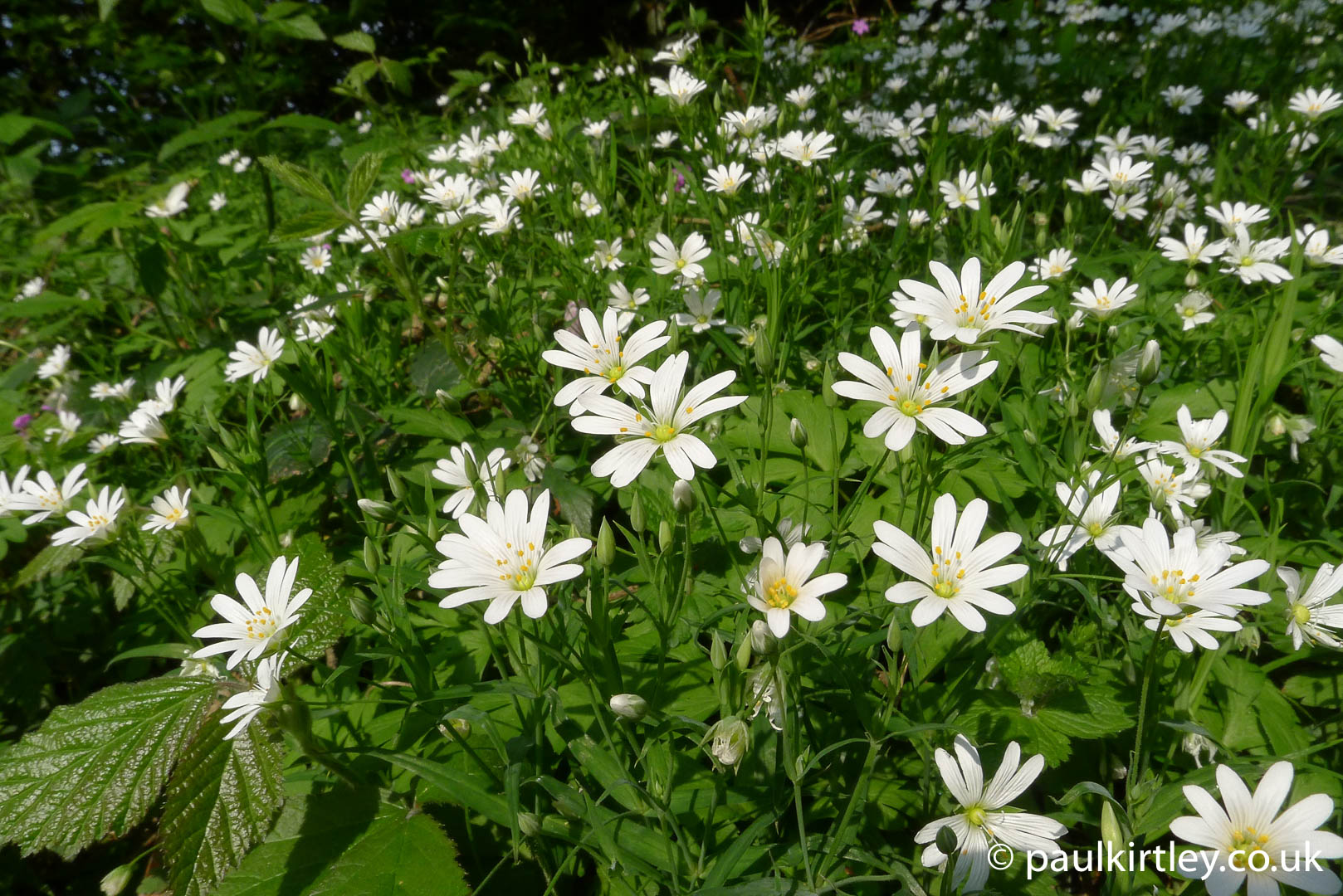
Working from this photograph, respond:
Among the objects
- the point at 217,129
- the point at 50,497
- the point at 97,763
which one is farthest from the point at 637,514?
the point at 217,129

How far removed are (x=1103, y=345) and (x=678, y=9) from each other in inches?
343

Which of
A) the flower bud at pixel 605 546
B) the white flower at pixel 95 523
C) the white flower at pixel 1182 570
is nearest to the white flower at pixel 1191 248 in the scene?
the white flower at pixel 1182 570

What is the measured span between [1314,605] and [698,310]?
77.1 inches

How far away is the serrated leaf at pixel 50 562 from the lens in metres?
2.46

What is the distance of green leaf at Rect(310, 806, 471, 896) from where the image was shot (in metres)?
1.50

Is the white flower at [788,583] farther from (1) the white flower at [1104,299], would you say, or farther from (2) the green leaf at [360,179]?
(2) the green leaf at [360,179]

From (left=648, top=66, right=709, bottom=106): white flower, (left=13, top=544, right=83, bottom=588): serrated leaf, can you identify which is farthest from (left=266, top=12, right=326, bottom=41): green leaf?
(left=13, top=544, right=83, bottom=588): serrated leaf

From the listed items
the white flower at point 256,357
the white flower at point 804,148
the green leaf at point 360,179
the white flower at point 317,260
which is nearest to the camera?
the green leaf at point 360,179

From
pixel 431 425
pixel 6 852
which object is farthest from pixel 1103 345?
pixel 6 852

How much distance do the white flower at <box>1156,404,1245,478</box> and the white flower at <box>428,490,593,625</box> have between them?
5.23 feet

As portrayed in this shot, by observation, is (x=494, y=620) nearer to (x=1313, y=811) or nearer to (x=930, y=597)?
(x=930, y=597)

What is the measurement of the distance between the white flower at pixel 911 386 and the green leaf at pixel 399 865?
1.27 m

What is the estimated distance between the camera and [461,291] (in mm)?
3344

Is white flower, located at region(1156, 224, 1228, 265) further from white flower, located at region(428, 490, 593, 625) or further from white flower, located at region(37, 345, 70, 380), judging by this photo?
white flower, located at region(37, 345, 70, 380)
